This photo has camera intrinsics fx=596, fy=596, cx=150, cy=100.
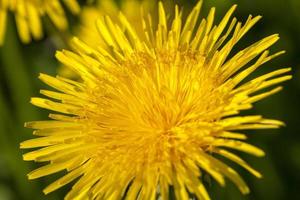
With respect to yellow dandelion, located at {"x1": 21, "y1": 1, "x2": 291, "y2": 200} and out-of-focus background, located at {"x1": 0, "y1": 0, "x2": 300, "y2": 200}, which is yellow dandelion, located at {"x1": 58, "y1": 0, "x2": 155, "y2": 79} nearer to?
out-of-focus background, located at {"x1": 0, "y1": 0, "x2": 300, "y2": 200}

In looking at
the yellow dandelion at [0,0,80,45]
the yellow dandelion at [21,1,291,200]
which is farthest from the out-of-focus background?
the yellow dandelion at [21,1,291,200]

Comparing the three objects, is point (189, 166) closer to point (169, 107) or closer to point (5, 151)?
point (169, 107)

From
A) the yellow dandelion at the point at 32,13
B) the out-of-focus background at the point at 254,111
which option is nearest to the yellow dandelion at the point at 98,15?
the out-of-focus background at the point at 254,111

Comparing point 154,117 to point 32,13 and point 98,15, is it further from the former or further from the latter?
point 98,15

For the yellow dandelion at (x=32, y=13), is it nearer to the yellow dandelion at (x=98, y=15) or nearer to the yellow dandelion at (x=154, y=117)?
the yellow dandelion at (x=98, y=15)

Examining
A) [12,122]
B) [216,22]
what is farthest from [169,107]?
[12,122]

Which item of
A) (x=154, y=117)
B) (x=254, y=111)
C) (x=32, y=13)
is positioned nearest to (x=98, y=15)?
(x=32, y=13)
